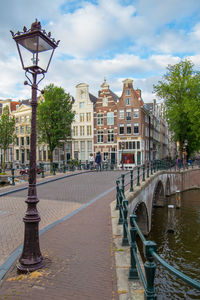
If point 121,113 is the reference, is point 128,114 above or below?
below

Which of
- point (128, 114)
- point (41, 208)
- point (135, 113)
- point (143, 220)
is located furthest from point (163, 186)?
point (128, 114)

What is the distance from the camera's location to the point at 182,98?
32.8 metres

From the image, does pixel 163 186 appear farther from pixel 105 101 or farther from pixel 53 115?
pixel 105 101

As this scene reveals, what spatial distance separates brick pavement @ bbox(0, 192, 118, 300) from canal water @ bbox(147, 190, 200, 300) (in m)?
3.81

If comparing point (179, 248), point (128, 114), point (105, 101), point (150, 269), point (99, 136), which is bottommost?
point (179, 248)

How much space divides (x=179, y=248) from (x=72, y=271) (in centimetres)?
990

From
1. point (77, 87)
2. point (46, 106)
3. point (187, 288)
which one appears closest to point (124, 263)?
point (187, 288)

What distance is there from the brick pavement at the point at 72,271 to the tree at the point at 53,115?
21.1 m

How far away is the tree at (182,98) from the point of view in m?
31.0

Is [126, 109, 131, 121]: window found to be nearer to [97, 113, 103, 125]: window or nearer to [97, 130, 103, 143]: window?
[97, 113, 103, 125]: window

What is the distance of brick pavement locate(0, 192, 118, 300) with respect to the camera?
331 cm

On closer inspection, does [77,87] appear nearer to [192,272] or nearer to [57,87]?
[57,87]

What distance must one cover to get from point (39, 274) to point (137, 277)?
155cm

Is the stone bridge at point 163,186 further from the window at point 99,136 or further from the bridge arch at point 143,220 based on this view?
the window at point 99,136
